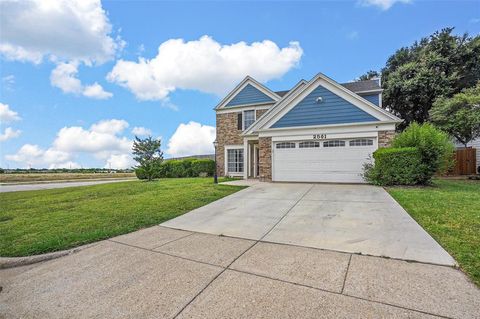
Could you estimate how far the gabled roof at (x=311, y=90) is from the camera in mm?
10641

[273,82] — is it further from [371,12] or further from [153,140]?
[153,140]

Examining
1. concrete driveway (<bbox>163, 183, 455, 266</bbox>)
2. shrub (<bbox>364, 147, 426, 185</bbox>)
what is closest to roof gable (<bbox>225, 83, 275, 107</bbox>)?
shrub (<bbox>364, 147, 426, 185</bbox>)

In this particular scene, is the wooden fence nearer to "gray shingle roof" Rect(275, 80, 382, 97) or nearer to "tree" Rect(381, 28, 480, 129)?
"tree" Rect(381, 28, 480, 129)

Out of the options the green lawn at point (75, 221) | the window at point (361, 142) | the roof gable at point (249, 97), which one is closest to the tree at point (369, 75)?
the roof gable at point (249, 97)

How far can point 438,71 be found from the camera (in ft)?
60.5

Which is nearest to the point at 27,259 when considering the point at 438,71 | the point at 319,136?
the point at 319,136

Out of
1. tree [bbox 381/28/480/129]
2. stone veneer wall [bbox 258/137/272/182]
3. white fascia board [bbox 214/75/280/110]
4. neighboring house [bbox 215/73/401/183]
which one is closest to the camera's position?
neighboring house [bbox 215/73/401/183]

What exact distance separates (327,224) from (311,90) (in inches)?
345

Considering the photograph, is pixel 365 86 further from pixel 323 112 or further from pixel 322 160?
pixel 322 160

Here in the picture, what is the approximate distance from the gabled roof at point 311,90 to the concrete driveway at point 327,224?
477cm

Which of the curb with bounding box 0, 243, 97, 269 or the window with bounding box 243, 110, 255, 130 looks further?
the window with bounding box 243, 110, 255, 130

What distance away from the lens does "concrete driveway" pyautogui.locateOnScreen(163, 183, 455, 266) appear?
3.50m

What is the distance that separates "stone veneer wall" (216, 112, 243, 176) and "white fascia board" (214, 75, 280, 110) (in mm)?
934

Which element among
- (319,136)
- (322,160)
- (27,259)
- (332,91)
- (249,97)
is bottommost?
(27,259)
